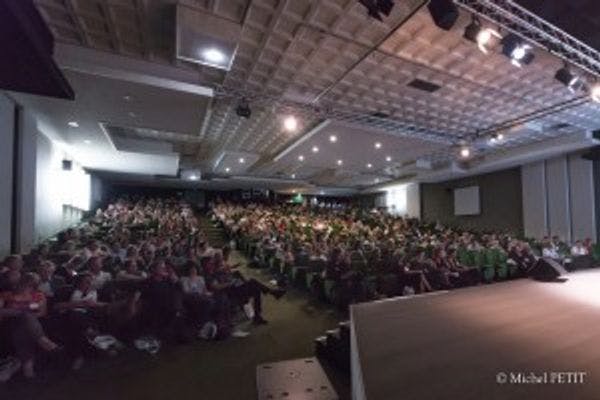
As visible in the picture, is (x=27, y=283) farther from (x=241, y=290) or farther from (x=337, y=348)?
(x=337, y=348)

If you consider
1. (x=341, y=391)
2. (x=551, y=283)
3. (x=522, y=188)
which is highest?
(x=522, y=188)

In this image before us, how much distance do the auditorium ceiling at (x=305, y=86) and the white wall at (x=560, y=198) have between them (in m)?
1.45

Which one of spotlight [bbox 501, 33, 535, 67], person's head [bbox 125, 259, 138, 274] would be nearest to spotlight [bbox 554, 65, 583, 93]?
spotlight [bbox 501, 33, 535, 67]

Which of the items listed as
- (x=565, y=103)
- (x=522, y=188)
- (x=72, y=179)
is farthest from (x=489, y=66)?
(x=72, y=179)

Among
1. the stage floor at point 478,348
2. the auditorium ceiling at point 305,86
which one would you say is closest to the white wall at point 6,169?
the auditorium ceiling at point 305,86

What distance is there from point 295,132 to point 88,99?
5.15 metres

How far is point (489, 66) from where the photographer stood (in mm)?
5832

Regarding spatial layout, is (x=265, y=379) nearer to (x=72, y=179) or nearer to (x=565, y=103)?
(x=565, y=103)

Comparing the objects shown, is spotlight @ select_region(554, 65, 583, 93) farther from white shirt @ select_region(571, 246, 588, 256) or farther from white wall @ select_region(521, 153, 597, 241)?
white wall @ select_region(521, 153, 597, 241)

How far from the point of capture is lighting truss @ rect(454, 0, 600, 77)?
4219 millimetres

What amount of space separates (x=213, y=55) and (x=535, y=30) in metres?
4.04

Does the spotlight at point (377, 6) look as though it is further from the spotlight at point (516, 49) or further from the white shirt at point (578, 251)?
the white shirt at point (578, 251)

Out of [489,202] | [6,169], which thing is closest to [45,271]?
[6,169]

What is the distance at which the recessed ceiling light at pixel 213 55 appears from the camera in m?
4.80
